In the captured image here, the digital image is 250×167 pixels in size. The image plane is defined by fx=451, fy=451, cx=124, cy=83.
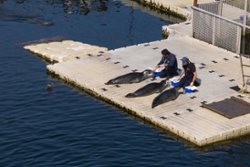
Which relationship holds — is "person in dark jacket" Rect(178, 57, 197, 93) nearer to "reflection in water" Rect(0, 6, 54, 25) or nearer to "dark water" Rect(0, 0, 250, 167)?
"dark water" Rect(0, 0, 250, 167)

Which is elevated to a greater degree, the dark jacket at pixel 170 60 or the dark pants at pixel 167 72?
the dark jacket at pixel 170 60

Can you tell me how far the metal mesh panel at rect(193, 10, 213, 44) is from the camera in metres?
26.0

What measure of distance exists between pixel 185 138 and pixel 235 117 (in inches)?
96.8

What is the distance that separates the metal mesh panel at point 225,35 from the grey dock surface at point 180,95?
422 millimetres

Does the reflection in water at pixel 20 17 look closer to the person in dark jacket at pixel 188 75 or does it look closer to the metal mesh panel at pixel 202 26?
the metal mesh panel at pixel 202 26

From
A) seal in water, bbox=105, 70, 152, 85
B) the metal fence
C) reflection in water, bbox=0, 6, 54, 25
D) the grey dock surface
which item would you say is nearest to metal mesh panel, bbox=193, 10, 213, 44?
the metal fence

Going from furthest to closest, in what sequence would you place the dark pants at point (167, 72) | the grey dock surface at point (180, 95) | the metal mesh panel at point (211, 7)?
the metal mesh panel at point (211, 7), the dark pants at point (167, 72), the grey dock surface at point (180, 95)

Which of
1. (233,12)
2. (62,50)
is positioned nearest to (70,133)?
(62,50)

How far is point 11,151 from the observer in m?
16.4

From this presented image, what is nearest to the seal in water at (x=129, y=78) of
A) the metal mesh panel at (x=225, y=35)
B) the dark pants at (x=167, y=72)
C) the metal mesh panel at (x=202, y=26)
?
the dark pants at (x=167, y=72)

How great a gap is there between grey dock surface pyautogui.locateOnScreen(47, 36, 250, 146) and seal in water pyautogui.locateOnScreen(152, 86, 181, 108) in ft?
0.73

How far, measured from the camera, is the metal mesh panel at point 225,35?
24.7 metres

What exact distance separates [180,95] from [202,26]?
777cm

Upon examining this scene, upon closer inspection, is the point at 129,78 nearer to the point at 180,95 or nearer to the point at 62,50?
the point at 180,95
